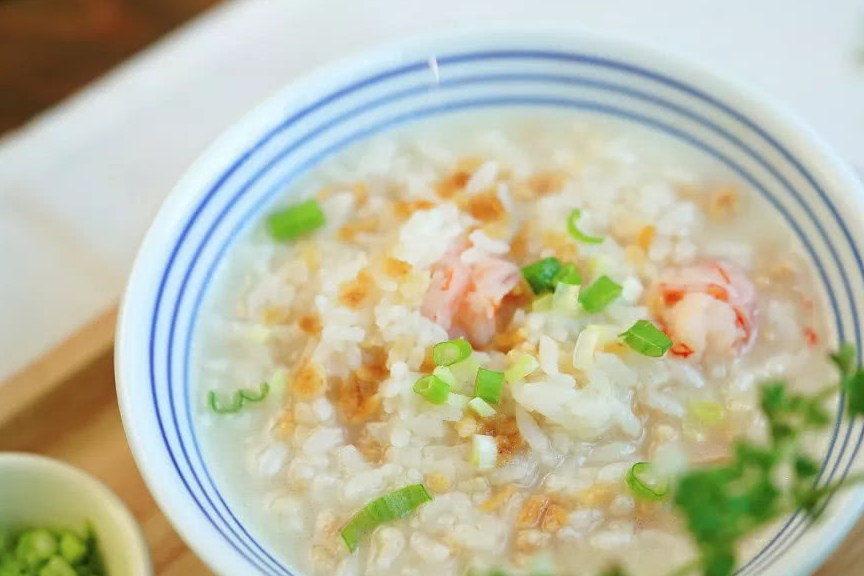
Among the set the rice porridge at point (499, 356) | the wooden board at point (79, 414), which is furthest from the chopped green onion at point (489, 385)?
the wooden board at point (79, 414)

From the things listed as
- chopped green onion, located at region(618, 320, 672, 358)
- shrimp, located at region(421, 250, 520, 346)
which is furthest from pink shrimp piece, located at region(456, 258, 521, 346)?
chopped green onion, located at region(618, 320, 672, 358)

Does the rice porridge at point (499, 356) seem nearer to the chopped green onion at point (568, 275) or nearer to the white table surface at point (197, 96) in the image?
the chopped green onion at point (568, 275)

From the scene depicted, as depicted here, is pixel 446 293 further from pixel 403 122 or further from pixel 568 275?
pixel 403 122

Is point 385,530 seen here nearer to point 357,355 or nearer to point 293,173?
point 357,355

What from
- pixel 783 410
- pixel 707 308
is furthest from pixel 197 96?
pixel 783 410

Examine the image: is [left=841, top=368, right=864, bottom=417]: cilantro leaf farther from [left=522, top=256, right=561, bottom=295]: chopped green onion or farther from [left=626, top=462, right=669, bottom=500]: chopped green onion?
[left=522, top=256, right=561, bottom=295]: chopped green onion
